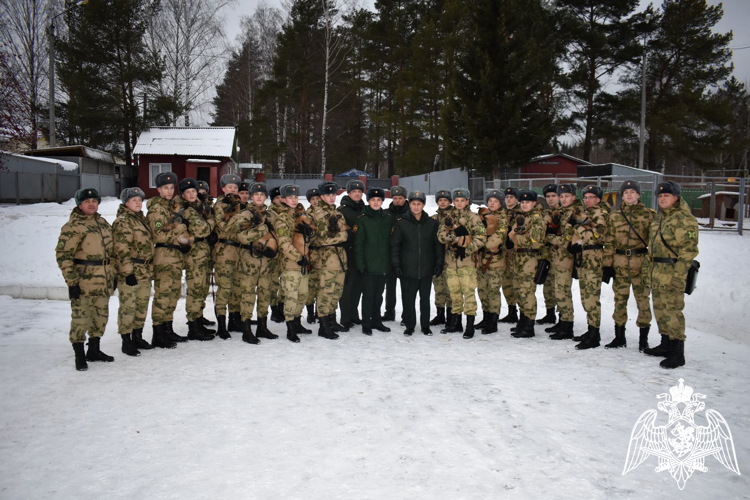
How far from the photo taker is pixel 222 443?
3.68 meters

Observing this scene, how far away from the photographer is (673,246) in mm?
5500

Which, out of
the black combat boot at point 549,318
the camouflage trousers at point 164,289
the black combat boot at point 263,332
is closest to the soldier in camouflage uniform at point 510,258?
the black combat boot at point 549,318

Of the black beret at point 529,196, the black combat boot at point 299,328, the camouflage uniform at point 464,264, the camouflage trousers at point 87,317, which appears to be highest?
the black beret at point 529,196

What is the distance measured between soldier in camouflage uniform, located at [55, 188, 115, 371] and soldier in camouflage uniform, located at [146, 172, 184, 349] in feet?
1.98

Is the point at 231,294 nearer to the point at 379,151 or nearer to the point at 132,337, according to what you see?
the point at 132,337

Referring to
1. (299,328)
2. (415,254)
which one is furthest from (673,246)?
(299,328)

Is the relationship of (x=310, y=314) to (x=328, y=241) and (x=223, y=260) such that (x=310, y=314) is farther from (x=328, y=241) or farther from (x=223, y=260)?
(x=223, y=260)

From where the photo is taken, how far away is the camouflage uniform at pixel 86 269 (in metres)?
5.32

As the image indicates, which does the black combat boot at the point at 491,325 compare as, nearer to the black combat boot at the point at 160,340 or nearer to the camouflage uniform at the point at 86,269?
the black combat boot at the point at 160,340

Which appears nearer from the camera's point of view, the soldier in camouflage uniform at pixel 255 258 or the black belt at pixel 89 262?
the black belt at pixel 89 262

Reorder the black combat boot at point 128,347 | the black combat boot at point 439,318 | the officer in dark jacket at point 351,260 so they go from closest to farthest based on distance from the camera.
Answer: the black combat boot at point 128,347, the officer in dark jacket at point 351,260, the black combat boot at point 439,318

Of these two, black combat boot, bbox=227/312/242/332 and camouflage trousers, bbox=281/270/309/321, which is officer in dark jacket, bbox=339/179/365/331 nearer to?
camouflage trousers, bbox=281/270/309/321

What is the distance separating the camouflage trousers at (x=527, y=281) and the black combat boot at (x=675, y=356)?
1743 mm

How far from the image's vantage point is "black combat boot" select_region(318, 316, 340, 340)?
6.75 metres
